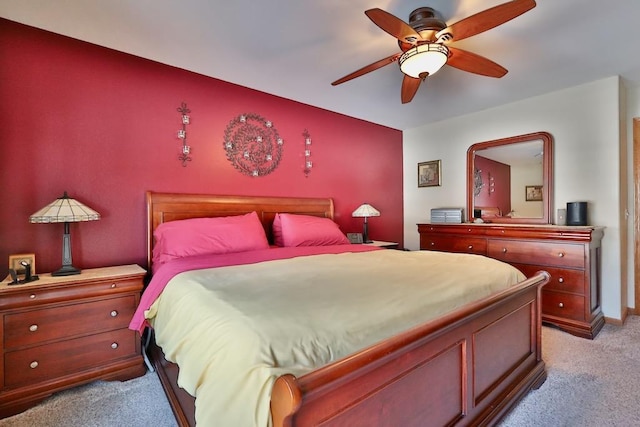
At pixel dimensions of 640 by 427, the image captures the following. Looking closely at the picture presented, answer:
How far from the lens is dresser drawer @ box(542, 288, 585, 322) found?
2686 mm

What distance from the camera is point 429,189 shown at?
4410mm

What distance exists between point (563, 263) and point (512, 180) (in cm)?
115

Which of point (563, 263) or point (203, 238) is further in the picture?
point (563, 263)

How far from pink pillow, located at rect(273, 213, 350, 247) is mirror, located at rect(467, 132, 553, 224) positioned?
2021mm

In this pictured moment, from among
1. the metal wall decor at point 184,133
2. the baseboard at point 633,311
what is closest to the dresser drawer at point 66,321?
the metal wall decor at point 184,133

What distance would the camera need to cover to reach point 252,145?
318 cm

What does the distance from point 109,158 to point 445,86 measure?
3.21 meters

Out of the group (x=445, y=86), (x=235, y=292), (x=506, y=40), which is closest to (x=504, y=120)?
(x=445, y=86)

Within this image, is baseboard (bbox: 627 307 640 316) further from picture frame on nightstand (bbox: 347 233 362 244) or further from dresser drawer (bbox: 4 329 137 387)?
dresser drawer (bbox: 4 329 137 387)

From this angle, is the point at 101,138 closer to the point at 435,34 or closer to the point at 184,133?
the point at 184,133

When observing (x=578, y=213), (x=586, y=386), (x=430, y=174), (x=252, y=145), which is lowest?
(x=586, y=386)

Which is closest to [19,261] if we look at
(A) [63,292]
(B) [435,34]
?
(A) [63,292]

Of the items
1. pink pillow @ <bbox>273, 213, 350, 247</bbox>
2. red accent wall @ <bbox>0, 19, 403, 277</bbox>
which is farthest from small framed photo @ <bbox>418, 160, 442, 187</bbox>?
red accent wall @ <bbox>0, 19, 403, 277</bbox>

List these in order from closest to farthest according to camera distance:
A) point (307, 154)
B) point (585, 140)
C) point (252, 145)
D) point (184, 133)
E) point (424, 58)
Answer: point (424, 58) < point (184, 133) < point (585, 140) < point (252, 145) < point (307, 154)
